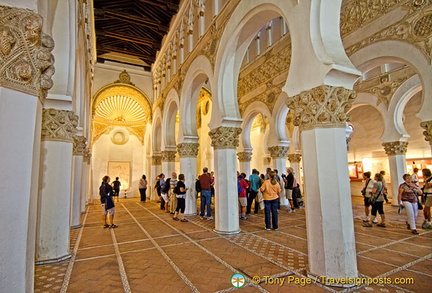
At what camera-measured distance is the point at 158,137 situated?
1418 cm

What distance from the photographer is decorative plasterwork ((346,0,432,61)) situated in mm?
5449

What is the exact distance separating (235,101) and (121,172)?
1260cm

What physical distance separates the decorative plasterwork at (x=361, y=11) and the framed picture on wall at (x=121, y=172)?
47.6 ft

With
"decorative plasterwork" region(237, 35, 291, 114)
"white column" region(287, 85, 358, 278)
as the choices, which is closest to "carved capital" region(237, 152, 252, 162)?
"decorative plasterwork" region(237, 35, 291, 114)

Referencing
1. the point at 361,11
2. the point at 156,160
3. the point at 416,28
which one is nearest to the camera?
the point at 416,28

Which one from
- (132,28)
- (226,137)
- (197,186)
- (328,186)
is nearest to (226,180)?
(226,137)

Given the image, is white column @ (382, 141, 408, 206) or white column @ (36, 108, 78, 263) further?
white column @ (382, 141, 408, 206)

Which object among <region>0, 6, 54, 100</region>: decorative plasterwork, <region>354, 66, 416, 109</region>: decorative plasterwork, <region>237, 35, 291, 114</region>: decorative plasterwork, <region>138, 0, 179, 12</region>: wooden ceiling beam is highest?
<region>138, 0, 179, 12</region>: wooden ceiling beam

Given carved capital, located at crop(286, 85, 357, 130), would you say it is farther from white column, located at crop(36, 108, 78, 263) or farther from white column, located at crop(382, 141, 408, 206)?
white column, located at crop(382, 141, 408, 206)

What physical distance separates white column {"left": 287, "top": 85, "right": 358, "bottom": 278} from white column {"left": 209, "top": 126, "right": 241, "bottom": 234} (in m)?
2.53

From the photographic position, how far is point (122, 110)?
1684cm

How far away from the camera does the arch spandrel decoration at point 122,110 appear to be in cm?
1466

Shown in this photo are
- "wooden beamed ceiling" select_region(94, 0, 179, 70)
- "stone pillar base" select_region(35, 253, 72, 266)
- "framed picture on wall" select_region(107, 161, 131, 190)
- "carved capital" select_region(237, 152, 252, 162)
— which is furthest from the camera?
"framed picture on wall" select_region(107, 161, 131, 190)

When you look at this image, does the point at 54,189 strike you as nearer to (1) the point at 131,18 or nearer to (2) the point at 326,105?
(2) the point at 326,105
